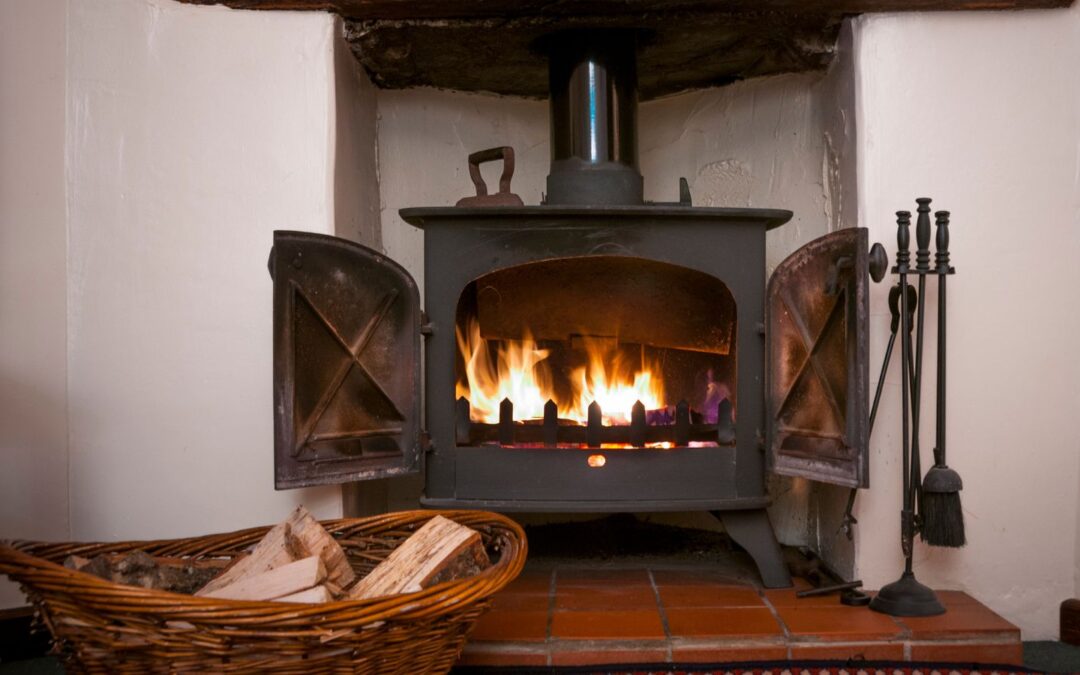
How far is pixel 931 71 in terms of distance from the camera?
5.82 feet

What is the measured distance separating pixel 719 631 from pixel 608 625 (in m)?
0.19

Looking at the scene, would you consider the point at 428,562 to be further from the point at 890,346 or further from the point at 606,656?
the point at 890,346

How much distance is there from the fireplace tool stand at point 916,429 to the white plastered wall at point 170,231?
1.13 meters

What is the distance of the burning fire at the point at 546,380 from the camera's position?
1993mm

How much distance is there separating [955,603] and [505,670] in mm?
881

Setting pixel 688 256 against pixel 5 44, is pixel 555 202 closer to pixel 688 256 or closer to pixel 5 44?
pixel 688 256

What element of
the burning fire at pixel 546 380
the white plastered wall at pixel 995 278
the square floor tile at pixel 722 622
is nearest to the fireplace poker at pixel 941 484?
the white plastered wall at pixel 995 278

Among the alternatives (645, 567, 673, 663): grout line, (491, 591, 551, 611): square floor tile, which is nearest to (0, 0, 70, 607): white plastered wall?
(491, 591, 551, 611): square floor tile

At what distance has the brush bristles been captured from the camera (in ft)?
5.13

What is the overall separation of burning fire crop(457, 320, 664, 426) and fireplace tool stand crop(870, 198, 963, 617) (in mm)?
561

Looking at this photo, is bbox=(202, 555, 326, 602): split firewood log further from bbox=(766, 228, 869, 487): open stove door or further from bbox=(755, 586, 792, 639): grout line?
bbox=(766, 228, 869, 487): open stove door

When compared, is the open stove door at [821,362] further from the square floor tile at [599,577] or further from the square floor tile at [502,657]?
the square floor tile at [502,657]

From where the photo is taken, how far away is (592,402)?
5.84 ft

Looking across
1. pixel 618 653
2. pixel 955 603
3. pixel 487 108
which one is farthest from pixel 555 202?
pixel 955 603
